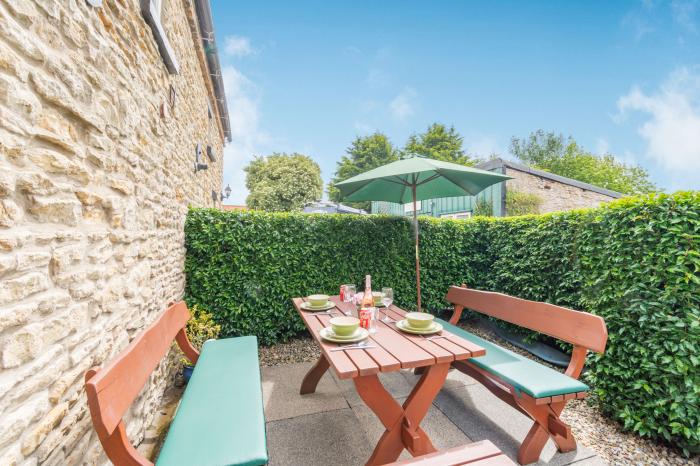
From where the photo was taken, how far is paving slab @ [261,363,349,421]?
2.76 m

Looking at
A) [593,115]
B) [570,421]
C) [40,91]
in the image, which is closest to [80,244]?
[40,91]

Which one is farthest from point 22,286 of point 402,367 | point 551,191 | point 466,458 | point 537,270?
point 551,191

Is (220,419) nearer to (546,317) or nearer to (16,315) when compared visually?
(16,315)

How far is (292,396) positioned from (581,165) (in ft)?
113

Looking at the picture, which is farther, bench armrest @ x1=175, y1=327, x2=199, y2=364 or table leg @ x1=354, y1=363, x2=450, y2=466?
bench armrest @ x1=175, y1=327, x2=199, y2=364

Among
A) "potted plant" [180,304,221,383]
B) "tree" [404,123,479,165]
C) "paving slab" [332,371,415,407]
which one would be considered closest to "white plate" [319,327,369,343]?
"paving slab" [332,371,415,407]

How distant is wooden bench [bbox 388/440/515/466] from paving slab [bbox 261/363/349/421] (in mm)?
1563

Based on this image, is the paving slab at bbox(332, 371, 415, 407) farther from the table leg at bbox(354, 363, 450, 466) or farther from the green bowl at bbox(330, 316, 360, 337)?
the green bowl at bbox(330, 316, 360, 337)

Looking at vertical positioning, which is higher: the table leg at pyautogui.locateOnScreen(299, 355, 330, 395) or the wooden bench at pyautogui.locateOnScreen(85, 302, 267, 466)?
the wooden bench at pyautogui.locateOnScreen(85, 302, 267, 466)

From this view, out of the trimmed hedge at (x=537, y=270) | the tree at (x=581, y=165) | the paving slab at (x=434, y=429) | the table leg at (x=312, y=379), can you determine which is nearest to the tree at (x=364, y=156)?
the tree at (x=581, y=165)

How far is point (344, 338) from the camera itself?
2.14 metres

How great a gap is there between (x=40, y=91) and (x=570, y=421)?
4.07 metres

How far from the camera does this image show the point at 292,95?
56.3ft

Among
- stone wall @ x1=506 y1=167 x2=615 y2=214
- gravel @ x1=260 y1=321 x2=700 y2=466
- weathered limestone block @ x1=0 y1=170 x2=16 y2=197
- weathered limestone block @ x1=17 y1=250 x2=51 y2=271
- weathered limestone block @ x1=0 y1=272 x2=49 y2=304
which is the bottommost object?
gravel @ x1=260 y1=321 x2=700 y2=466
